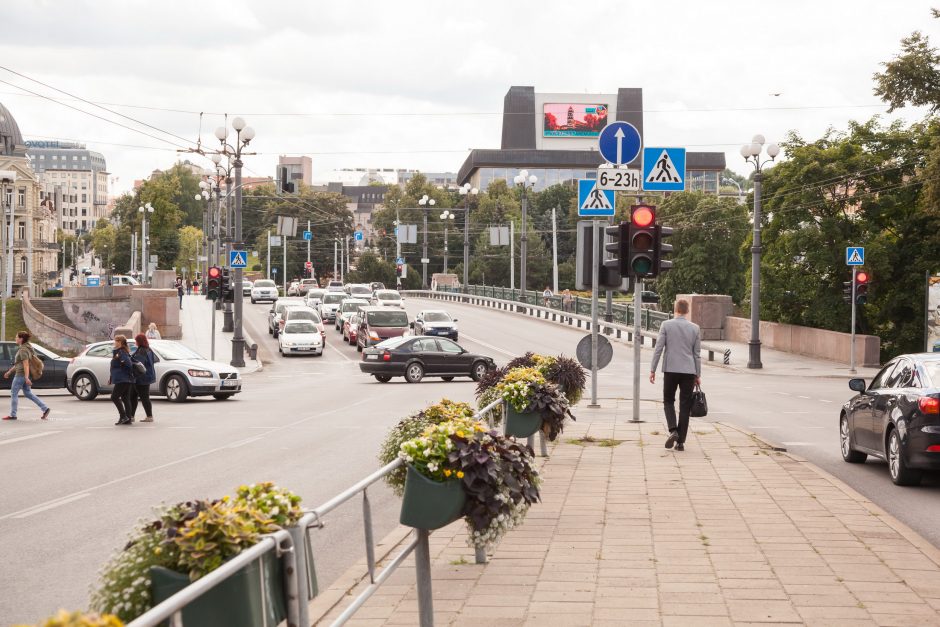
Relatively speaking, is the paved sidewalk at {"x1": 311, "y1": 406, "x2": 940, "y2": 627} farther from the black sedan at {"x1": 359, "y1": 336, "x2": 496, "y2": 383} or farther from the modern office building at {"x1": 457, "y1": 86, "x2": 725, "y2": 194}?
the modern office building at {"x1": 457, "y1": 86, "x2": 725, "y2": 194}

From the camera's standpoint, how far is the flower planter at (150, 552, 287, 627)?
157 inches

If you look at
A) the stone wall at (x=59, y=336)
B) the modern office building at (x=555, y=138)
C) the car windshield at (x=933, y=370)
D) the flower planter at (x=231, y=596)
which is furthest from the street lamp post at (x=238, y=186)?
the modern office building at (x=555, y=138)

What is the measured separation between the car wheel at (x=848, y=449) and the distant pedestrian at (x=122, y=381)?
12.5 metres

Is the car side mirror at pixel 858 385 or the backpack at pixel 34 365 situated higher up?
the car side mirror at pixel 858 385

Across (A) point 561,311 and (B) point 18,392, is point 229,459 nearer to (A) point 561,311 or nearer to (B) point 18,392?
(B) point 18,392

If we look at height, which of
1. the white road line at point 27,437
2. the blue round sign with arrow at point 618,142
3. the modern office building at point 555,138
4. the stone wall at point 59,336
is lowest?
the stone wall at point 59,336

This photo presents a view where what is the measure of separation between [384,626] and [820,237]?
39.5 metres

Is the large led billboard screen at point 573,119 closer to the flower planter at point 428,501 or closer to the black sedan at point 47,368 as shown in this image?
the black sedan at point 47,368

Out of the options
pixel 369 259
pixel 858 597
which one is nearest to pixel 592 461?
pixel 858 597

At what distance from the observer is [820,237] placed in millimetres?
43500

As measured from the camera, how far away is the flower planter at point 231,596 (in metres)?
3.99

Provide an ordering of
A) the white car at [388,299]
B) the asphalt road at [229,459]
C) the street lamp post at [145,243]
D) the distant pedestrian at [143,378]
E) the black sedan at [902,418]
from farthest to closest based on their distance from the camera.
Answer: the street lamp post at [145,243]
the white car at [388,299]
the distant pedestrian at [143,378]
the black sedan at [902,418]
the asphalt road at [229,459]

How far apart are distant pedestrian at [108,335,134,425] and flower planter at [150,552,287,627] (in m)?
17.6

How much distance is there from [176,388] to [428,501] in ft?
73.2
